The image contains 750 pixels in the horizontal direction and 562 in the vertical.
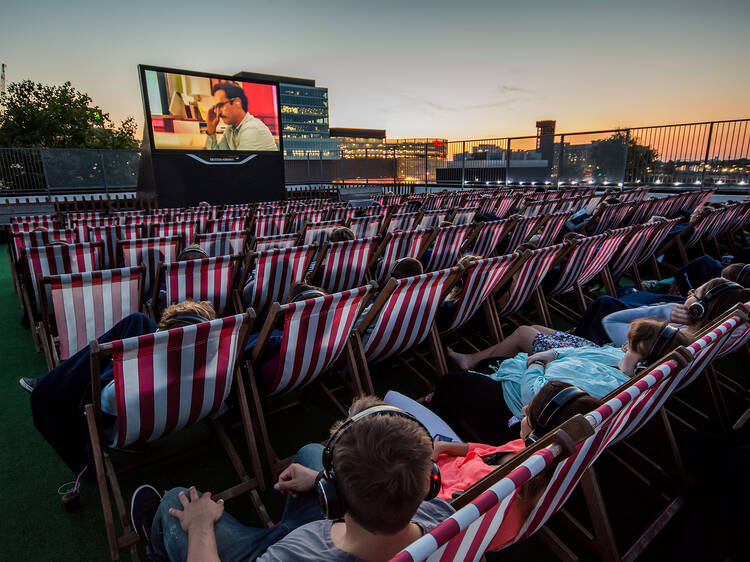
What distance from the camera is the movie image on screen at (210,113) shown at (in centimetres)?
1006

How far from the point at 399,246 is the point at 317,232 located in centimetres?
108

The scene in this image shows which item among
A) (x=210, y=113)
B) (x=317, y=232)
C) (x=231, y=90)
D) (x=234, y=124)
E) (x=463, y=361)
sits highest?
(x=231, y=90)

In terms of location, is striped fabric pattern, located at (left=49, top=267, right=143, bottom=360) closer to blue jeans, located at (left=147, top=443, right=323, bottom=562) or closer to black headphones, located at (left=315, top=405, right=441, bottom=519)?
blue jeans, located at (left=147, top=443, right=323, bottom=562)

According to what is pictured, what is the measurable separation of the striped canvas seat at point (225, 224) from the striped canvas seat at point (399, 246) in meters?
2.31

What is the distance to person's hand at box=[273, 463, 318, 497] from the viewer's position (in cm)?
125

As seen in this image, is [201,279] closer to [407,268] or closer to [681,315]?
[407,268]

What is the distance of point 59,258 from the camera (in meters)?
3.14

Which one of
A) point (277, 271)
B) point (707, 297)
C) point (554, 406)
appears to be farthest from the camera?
point (277, 271)

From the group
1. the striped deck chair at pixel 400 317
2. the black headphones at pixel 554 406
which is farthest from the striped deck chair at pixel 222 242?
the black headphones at pixel 554 406

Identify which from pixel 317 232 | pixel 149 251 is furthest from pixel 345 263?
pixel 149 251

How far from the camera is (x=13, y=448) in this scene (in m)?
2.15

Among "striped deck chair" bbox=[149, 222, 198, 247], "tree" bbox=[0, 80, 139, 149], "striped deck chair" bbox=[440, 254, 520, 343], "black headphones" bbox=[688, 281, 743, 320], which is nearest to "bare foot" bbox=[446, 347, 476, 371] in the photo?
"striped deck chair" bbox=[440, 254, 520, 343]

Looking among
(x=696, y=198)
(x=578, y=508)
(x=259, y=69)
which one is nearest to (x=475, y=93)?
(x=696, y=198)

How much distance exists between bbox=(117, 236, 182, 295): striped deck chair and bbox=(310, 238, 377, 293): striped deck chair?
1.40 metres
